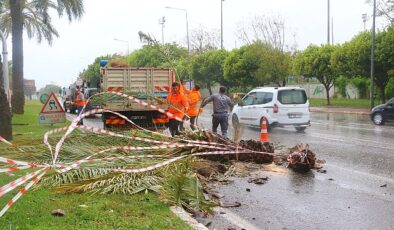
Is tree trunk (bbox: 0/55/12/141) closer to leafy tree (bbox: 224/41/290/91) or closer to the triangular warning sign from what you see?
the triangular warning sign

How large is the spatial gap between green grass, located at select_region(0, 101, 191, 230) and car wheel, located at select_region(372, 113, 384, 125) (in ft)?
57.0

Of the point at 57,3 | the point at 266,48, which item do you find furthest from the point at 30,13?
the point at 266,48

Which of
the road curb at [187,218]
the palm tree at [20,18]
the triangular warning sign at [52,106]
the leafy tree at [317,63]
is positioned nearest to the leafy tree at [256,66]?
the leafy tree at [317,63]

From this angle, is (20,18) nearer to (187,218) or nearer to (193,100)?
(193,100)

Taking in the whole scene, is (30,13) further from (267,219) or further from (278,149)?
(267,219)

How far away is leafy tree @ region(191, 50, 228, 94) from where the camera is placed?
179 feet

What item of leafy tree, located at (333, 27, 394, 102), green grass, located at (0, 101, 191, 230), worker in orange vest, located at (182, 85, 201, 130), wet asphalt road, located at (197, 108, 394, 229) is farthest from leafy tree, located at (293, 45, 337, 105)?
green grass, located at (0, 101, 191, 230)

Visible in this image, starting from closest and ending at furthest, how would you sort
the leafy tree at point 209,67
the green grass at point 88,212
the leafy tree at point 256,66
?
the green grass at point 88,212 → the leafy tree at point 256,66 → the leafy tree at point 209,67

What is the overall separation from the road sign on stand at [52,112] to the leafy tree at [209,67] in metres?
38.0

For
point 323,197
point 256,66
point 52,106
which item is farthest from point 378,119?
point 256,66

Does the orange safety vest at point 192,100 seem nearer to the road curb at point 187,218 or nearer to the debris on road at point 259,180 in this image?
the debris on road at point 259,180

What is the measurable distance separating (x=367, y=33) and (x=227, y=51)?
22976 millimetres

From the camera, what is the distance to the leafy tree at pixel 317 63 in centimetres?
3867

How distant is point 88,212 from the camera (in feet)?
19.0
